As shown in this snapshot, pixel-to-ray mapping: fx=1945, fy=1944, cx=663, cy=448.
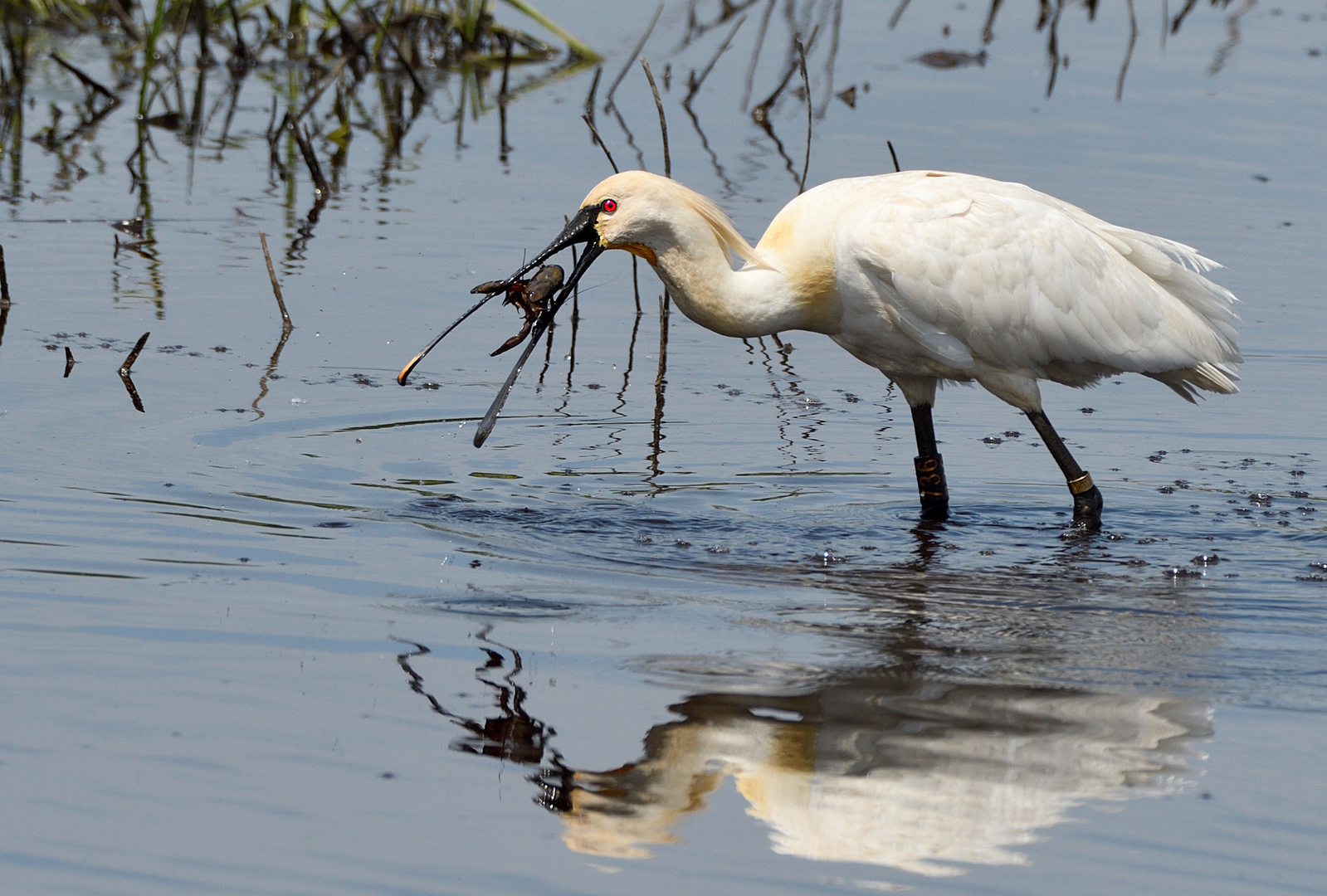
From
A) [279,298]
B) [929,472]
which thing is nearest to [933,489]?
[929,472]

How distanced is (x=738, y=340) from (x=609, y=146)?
11.1 feet

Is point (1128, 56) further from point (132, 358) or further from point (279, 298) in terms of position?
point (132, 358)

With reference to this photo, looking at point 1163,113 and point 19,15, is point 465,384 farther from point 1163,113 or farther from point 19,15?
point 19,15

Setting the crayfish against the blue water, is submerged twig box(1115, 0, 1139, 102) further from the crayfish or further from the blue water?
the crayfish

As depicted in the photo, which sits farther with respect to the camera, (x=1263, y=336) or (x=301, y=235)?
(x=301, y=235)

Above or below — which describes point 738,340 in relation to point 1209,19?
below

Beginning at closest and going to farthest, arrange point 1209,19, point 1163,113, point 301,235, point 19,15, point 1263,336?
point 1263,336
point 301,235
point 1163,113
point 19,15
point 1209,19

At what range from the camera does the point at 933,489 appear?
797 centimetres

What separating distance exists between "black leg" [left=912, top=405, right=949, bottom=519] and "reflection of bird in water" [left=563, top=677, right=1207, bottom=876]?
88.7 inches

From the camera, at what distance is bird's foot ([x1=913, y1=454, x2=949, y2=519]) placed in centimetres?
796

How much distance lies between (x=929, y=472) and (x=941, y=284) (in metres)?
0.92

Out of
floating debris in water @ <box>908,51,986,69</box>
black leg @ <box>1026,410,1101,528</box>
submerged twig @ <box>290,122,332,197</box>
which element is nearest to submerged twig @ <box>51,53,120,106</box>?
submerged twig @ <box>290,122,332,197</box>

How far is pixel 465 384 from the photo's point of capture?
31.2 ft

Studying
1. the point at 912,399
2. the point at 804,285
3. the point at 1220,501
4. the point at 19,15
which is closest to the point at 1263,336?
the point at 1220,501
